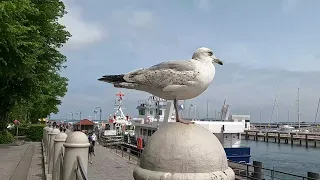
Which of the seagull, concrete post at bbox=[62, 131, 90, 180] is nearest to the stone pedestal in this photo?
A: the seagull

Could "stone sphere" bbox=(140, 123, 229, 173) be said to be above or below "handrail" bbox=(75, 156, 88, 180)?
above

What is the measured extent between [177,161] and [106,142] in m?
33.7

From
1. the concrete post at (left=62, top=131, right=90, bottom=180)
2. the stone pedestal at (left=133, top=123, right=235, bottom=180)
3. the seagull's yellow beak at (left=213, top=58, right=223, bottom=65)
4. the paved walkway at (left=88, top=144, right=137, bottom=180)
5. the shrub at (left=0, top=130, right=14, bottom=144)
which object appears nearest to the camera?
the stone pedestal at (left=133, top=123, right=235, bottom=180)

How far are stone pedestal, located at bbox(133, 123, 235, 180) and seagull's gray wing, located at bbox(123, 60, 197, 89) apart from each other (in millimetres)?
1076

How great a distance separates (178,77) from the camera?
12.4 ft

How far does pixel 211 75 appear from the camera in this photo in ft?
12.5

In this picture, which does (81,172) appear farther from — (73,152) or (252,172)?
(252,172)

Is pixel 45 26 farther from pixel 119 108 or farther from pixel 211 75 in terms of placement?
pixel 119 108

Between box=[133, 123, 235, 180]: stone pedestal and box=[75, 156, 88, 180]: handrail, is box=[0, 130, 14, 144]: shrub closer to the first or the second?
box=[75, 156, 88, 180]: handrail

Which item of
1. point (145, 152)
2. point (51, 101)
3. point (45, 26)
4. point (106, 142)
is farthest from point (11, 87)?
point (145, 152)

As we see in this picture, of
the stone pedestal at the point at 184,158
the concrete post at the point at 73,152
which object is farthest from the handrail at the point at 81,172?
the stone pedestal at the point at 184,158

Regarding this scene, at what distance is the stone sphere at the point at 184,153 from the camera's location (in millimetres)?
2543

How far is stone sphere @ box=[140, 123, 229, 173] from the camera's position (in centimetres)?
254

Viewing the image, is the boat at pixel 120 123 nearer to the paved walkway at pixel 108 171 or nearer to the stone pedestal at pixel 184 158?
the paved walkway at pixel 108 171
